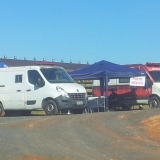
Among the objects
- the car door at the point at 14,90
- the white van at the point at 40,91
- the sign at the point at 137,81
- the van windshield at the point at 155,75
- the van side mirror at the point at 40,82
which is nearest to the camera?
the white van at the point at 40,91

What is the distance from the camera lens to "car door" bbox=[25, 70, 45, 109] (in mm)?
19969

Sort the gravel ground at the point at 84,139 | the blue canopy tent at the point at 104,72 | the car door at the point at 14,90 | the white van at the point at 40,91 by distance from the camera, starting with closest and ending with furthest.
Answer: the gravel ground at the point at 84,139 < the white van at the point at 40,91 < the car door at the point at 14,90 < the blue canopy tent at the point at 104,72

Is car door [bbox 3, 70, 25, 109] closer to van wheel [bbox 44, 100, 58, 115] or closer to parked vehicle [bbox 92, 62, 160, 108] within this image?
van wheel [bbox 44, 100, 58, 115]

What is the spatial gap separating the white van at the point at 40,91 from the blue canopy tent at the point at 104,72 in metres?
2.58

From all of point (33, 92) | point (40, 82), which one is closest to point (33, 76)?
point (40, 82)

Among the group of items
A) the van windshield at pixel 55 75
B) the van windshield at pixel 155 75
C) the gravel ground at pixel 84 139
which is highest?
the van windshield at pixel 155 75

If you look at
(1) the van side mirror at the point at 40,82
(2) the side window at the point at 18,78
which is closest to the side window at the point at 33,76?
(1) the van side mirror at the point at 40,82

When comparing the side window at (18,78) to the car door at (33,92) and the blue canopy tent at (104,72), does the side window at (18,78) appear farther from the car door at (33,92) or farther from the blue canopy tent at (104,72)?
the blue canopy tent at (104,72)

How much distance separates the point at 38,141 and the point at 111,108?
14.5 meters

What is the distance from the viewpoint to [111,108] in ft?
83.1

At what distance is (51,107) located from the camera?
19.6 m

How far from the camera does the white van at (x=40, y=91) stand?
63.9ft

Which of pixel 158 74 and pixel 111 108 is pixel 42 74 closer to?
pixel 111 108

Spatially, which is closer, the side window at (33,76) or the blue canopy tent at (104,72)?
the side window at (33,76)
